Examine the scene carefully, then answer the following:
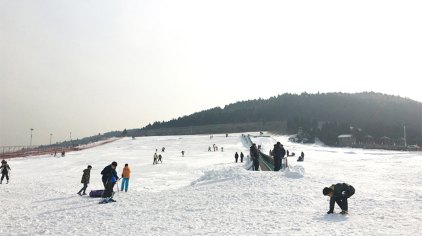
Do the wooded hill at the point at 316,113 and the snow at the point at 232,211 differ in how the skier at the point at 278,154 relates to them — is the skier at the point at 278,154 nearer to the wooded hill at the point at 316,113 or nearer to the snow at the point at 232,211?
the snow at the point at 232,211

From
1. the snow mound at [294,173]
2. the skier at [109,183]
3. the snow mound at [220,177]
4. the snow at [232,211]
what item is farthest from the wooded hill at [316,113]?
the skier at [109,183]

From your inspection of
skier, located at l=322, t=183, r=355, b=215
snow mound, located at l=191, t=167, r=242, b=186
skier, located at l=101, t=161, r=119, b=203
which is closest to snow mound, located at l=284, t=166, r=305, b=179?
snow mound, located at l=191, t=167, r=242, b=186

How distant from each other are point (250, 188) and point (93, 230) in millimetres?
6525

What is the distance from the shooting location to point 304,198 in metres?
11.8

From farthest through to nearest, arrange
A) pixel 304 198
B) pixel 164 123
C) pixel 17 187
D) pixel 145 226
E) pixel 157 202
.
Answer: pixel 164 123
pixel 17 187
pixel 157 202
pixel 304 198
pixel 145 226

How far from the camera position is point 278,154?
63.9 feet

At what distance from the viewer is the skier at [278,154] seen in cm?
1932

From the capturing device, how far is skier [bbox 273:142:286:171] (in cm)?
1932

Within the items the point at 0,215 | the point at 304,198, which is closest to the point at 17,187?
the point at 0,215

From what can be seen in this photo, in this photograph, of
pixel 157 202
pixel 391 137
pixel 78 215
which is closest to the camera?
pixel 78 215

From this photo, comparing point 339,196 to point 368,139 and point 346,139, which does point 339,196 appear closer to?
point 346,139

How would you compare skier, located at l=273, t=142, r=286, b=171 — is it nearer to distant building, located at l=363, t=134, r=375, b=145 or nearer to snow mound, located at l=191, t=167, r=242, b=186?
snow mound, located at l=191, t=167, r=242, b=186

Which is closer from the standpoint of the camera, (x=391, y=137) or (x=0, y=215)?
(x=0, y=215)

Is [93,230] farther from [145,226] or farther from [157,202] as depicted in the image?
[157,202]
